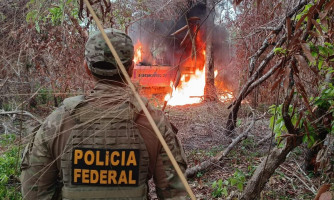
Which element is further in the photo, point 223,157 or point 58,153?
point 223,157

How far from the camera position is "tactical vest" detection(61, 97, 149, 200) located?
4.92 ft

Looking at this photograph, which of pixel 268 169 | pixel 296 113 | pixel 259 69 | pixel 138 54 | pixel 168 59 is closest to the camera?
pixel 296 113

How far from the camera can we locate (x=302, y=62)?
1.34 meters

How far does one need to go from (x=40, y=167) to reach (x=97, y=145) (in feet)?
1.12

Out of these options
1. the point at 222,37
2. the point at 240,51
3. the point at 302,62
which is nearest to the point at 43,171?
the point at 302,62

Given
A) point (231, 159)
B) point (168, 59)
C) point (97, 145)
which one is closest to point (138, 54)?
point (168, 59)

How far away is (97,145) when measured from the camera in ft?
4.99

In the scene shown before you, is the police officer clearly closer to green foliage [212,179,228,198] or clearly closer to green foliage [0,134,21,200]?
green foliage [0,134,21,200]

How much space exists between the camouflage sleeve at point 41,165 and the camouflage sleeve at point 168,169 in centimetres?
56

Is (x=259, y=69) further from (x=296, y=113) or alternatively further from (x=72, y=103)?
(x=72, y=103)

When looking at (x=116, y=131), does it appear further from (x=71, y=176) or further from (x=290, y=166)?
(x=290, y=166)

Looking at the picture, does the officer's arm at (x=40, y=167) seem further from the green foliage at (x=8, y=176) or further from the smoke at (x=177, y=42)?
the smoke at (x=177, y=42)

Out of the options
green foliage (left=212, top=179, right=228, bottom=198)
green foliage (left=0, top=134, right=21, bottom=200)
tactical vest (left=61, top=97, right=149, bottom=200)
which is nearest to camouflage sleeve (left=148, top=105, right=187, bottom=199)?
tactical vest (left=61, top=97, right=149, bottom=200)

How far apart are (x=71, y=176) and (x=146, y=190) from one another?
431mm
